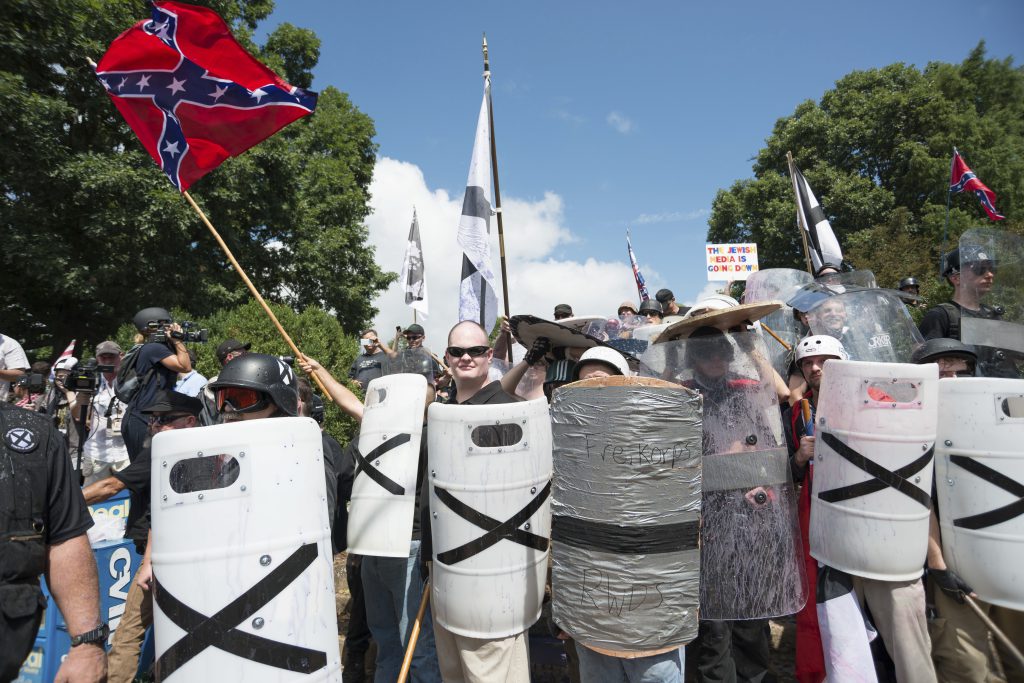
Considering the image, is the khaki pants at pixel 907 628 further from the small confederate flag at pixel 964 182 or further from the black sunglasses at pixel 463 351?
the small confederate flag at pixel 964 182

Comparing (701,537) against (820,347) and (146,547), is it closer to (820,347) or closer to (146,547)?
(820,347)

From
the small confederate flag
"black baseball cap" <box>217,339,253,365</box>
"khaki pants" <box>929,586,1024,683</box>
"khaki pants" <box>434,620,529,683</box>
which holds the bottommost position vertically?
"khaki pants" <box>929,586,1024,683</box>

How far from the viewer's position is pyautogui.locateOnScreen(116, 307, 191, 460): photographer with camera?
517cm

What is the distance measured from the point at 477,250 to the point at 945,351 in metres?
3.57

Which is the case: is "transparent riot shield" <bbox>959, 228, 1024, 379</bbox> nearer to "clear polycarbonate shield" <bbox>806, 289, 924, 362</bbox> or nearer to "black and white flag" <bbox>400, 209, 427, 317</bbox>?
"clear polycarbonate shield" <bbox>806, 289, 924, 362</bbox>

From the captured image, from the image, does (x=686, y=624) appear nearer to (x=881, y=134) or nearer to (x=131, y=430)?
(x=131, y=430)

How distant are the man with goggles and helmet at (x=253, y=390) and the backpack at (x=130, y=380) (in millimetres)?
3039

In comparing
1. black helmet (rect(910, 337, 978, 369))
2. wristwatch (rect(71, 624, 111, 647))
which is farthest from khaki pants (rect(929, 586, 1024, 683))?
wristwatch (rect(71, 624, 111, 647))

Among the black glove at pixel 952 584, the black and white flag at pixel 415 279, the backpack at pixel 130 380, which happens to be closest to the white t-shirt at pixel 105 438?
the backpack at pixel 130 380

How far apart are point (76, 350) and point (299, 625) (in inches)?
703

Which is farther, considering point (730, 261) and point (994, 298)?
point (730, 261)

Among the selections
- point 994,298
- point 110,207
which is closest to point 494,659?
point 994,298

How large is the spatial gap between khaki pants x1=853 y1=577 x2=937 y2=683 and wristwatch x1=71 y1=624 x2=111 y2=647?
347 cm

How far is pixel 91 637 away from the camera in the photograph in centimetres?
215
